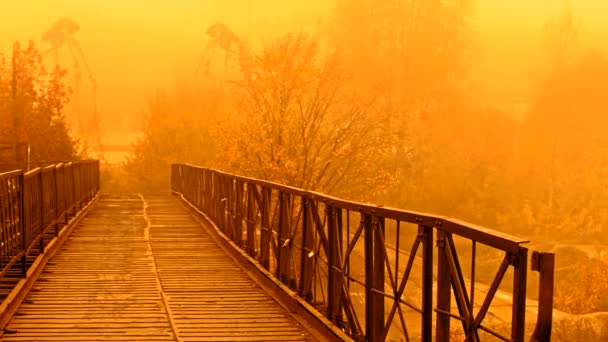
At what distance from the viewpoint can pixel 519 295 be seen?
4.06 meters

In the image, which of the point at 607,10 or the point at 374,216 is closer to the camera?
the point at 374,216

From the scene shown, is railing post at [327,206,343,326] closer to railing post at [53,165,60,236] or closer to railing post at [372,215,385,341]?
railing post at [372,215,385,341]

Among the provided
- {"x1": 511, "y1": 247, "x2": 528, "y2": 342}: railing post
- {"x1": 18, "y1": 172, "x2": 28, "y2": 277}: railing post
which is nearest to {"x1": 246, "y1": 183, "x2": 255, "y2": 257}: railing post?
{"x1": 18, "y1": 172, "x2": 28, "y2": 277}: railing post

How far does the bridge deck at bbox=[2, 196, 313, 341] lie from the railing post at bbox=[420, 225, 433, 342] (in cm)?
222

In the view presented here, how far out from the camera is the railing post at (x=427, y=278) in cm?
499

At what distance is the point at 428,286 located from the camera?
5.21 metres

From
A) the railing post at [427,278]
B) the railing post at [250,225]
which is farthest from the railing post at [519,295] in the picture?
the railing post at [250,225]

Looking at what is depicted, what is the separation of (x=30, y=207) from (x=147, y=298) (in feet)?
7.45

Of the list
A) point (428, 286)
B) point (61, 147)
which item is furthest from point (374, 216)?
point (61, 147)

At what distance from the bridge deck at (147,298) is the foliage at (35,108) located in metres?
20.5

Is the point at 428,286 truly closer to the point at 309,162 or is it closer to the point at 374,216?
the point at 374,216

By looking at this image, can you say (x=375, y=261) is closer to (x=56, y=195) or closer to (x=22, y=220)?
(x=22, y=220)

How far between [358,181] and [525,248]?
23.1m

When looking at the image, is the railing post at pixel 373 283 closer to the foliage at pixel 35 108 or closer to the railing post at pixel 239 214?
the railing post at pixel 239 214
